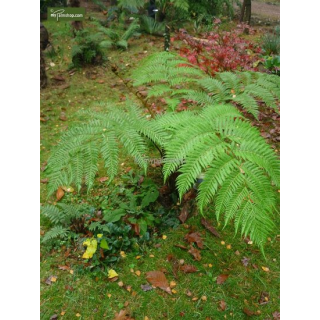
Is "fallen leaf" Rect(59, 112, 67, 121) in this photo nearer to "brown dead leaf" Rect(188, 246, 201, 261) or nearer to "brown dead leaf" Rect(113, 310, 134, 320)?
"brown dead leaf" Rect(188, 246, 201, 261)

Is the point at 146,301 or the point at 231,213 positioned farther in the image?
the point at 146,301

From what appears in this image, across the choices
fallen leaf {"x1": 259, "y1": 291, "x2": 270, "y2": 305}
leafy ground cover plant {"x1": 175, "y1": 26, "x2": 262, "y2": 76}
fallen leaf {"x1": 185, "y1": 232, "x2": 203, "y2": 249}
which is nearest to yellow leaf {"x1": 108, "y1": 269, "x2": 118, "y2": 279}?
fallen leaf {"x1": 185, "y1": 232, "x2": 203, "y2": 249}

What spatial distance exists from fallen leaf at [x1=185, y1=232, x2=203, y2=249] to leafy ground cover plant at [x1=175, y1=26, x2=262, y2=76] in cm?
182

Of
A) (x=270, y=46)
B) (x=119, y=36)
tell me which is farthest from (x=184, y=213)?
(x=119, y=36)

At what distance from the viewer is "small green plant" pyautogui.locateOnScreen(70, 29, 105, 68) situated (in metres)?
3.55

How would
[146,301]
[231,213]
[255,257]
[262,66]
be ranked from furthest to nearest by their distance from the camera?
[262,66] → [255,257] → [146,301] → [231,213]

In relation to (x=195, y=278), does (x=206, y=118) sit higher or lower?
higher

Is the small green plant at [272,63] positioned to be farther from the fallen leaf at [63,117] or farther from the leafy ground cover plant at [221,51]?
the fallen leaf at [63,117]

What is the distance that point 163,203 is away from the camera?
2.15 m

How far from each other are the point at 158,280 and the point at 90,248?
43 centimetres

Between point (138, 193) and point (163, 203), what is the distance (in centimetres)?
20

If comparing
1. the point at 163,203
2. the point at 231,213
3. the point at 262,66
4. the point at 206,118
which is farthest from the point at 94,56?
the point at 231,213

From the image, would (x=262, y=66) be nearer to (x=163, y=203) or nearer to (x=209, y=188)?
(x=163, y=203)

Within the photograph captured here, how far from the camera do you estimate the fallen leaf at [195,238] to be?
6.41 ft
